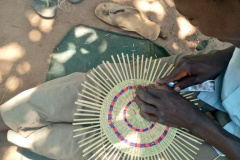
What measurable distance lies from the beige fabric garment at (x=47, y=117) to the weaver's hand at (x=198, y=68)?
498 mm

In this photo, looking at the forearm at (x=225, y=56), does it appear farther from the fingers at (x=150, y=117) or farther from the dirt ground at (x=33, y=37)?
the dirt ground at (x=33, y=37)

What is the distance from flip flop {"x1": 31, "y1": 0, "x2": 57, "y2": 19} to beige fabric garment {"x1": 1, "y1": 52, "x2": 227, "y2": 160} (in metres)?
0.76

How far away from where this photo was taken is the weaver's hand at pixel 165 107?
1272 millimetres

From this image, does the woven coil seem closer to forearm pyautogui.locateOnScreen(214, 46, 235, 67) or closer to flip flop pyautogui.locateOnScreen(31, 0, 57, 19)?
forearm pyautogui.locateOnScreen(214, 46, 235, 67)

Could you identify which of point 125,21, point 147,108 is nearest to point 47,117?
point 147,108

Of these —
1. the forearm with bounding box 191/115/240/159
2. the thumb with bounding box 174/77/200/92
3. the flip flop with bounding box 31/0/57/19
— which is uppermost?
the thumb with bounding box 174/77/200/92

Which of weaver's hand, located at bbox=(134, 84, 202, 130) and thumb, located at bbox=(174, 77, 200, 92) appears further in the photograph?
thumb, located at bbox=(174, 77, 200, 92)

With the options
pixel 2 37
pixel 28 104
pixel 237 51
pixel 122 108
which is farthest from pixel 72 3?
pixel 237 51

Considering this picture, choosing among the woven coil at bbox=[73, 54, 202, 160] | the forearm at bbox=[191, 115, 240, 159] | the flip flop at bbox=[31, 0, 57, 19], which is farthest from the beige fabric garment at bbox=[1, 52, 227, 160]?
the flip flop at bbox=[31, 0, 57, 19]

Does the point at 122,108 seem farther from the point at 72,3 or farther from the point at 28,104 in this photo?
the point at 72,3

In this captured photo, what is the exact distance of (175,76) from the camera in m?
1.38

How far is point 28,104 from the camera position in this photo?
1.51 meters

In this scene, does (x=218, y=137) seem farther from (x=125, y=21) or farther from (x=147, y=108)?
(x=125, y=21)

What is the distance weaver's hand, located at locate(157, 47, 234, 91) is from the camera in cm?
140
